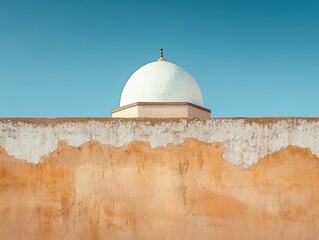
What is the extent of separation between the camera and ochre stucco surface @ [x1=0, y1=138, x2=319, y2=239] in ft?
16.4

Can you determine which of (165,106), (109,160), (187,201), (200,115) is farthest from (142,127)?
(200,115)

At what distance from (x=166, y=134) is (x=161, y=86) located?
4.22 m

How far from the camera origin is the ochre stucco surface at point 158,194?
16.4ft

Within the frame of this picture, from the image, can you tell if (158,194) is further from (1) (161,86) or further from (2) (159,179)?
(1) (161,86)

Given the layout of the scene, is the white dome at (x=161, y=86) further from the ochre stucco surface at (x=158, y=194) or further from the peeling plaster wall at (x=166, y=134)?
the ochre stucco surface at (x=158, y=194)

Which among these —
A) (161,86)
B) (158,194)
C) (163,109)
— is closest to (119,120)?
(158,194)

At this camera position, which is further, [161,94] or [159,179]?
[161,94]

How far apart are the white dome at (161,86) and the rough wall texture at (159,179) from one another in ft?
13.2

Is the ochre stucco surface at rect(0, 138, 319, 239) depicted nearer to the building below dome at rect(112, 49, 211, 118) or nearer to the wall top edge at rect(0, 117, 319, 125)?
the wall top edge at rect(0, 117, 319, 125)

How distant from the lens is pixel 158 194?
5.03 metres

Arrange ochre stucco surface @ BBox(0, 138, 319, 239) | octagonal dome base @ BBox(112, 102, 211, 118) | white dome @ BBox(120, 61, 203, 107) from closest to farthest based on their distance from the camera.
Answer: ochre stucco surface @ BBox(0, 138, 319, 239) → octagonal dome base @ BBox(112, 102, 211, 118) → white dome @ BBox(120, 61, 203, 107)

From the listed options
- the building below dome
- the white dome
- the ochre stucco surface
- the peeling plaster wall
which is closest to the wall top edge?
the peeling plaster wall

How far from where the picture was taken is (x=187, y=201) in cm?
502

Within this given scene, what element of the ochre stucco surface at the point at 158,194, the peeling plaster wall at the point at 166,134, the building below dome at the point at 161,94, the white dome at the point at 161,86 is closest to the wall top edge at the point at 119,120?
the peeling plaster wall at the point at 166,134
